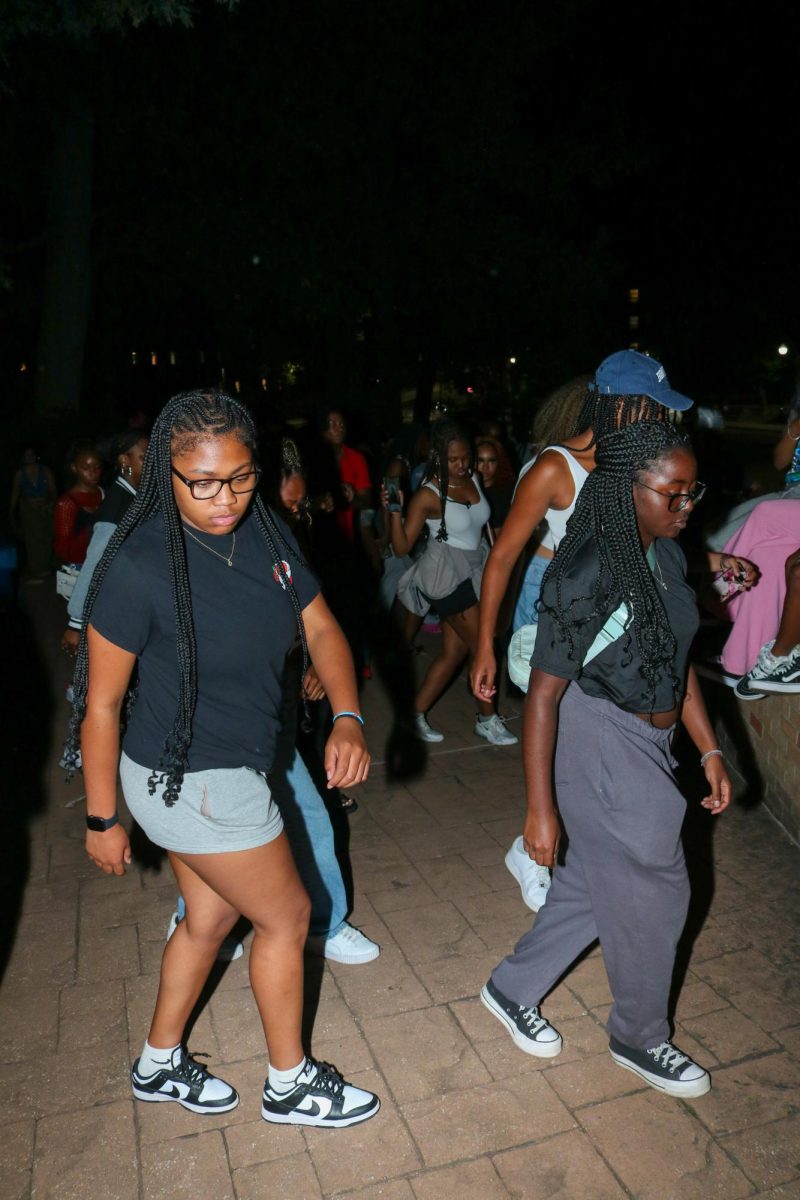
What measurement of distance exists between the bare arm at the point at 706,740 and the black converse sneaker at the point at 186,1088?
1746 millimetres

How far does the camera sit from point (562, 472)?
139 inches

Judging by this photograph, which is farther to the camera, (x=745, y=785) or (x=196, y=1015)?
(x=745, y=785)

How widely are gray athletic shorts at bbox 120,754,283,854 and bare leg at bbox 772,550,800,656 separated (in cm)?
266

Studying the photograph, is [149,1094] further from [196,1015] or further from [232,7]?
[232,7]

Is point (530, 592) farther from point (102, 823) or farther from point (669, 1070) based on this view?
point (102, 823)

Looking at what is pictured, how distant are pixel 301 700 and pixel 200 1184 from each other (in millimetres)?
1489

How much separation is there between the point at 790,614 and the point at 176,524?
2.86 m

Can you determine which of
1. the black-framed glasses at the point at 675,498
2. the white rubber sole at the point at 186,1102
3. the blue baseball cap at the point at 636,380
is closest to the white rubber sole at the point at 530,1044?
the white rubber sole at the point at 186,1102

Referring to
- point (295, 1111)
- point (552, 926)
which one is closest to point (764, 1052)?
point (552, 926)

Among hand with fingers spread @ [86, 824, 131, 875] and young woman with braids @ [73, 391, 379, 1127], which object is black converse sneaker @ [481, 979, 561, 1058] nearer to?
young woman with braids @ [73, 391, 379, 1127]

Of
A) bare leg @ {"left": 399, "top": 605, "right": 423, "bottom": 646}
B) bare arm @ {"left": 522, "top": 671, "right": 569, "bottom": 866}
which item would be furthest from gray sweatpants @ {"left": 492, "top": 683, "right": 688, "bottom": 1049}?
bare leg @ {"left": 399, "top": 605, "right": 423, "bottom": 646}

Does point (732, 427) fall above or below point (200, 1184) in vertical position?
above

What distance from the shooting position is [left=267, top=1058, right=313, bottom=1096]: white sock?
2922 mm

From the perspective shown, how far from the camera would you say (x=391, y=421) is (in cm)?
2036
